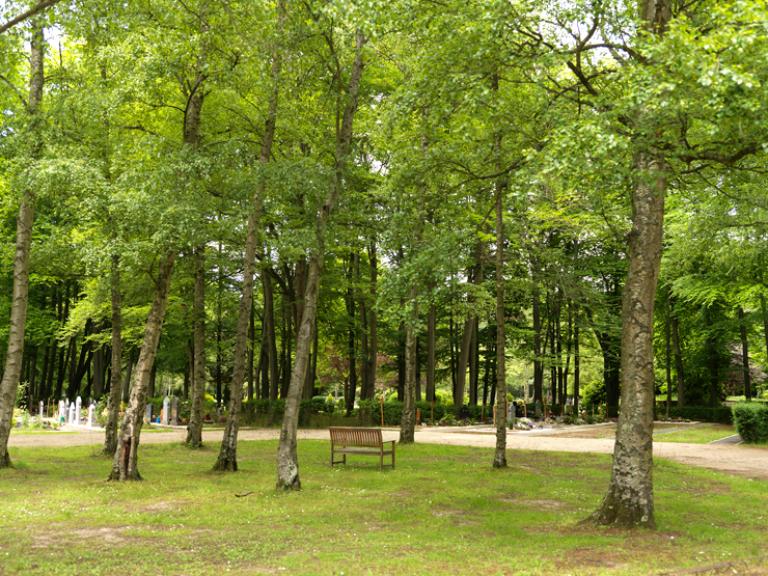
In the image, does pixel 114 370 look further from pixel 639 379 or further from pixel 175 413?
pixel 175 413

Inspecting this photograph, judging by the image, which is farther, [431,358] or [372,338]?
[372,338]

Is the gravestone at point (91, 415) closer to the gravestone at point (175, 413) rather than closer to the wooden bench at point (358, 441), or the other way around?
the gravestone at point (175, 413)

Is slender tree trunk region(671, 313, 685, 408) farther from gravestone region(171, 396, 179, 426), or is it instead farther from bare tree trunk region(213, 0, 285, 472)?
bare tree trunk region(213, 0, 285, 472)

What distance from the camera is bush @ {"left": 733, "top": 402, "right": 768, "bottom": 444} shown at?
21281 mm

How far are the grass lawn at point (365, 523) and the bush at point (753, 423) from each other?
29.3ft

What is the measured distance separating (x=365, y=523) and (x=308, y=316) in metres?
3.93

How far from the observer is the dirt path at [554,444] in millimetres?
15952

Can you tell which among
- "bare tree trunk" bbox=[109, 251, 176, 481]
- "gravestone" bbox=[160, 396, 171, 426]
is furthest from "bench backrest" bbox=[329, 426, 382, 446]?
"gravestone" bbox=[160, 396, 171, 426]

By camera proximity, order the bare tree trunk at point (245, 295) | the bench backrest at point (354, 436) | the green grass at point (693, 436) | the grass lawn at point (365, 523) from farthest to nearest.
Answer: the green grass at point (693, 436)
the bench backrest at point (354, 436)
the bare tree trunk at point (245, 295)
the grass lawn at point (365, 523)

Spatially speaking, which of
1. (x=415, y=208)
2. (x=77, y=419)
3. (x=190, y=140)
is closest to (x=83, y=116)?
(x=190, y=140)

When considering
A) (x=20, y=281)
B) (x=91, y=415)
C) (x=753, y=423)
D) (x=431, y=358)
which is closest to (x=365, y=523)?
(x=20, y=281)

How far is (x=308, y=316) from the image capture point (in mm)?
11352

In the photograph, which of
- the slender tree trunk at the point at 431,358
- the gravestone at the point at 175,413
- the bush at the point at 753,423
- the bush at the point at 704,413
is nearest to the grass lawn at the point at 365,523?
the bush at the point at 753,423

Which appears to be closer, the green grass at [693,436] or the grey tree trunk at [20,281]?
the grey tree trunk at [20,281]
